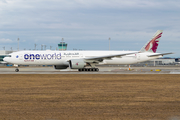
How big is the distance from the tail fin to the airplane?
1404mm

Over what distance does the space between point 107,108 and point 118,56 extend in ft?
109

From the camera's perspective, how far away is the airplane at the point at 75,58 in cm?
4178

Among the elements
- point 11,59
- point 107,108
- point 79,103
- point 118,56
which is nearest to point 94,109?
point 107,108

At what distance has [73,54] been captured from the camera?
44031 mm

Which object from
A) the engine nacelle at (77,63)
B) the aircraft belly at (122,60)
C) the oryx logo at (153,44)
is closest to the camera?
the engine nacelle at (77,63)

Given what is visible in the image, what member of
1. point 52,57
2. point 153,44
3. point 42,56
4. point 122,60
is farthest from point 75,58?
point 153,44

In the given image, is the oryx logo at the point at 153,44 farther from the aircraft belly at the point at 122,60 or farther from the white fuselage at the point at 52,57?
the white fuselage at the point at 52,57

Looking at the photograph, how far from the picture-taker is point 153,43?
46.8 meters

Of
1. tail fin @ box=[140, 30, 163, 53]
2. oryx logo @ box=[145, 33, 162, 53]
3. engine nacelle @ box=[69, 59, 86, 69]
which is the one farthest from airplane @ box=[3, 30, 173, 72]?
oryx logo @ box=[145, 33, 162, 53]

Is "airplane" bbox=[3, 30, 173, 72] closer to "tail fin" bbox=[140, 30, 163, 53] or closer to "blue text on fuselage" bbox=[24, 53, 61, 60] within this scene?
"blue text on fuselage" bbox=[24, 53, 61, 60]

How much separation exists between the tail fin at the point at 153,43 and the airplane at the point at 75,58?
140 centimetres

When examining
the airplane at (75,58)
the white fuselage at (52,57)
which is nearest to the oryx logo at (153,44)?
the airplane at (75,58)

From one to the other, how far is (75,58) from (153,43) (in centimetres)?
1692

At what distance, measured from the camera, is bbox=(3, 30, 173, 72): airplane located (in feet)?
137
